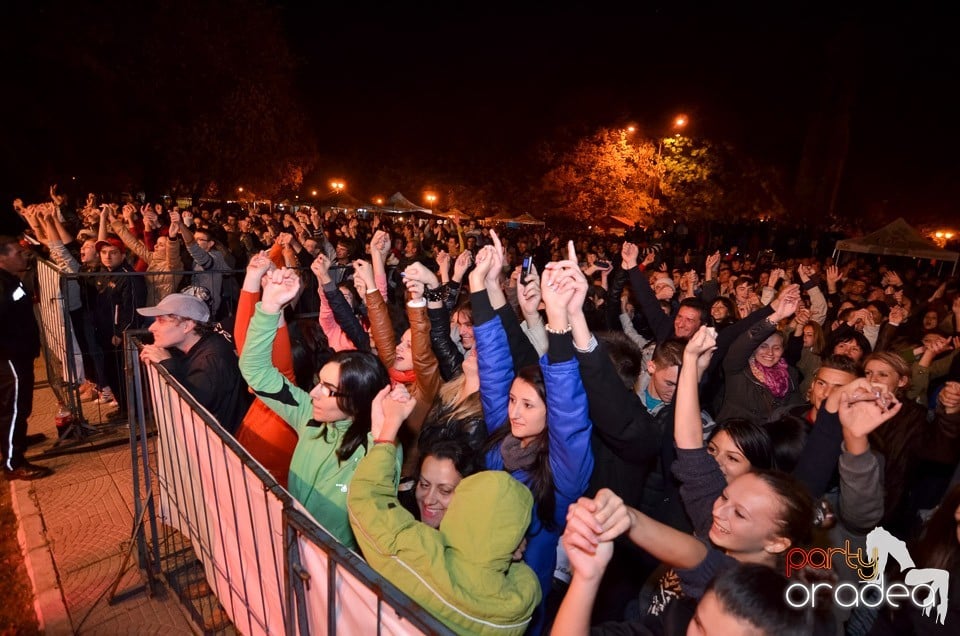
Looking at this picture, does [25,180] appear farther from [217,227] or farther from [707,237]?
[707,237]

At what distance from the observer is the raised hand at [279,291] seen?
112 inches

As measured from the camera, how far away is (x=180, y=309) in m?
3.63

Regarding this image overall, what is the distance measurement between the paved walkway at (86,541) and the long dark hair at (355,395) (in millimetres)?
1751

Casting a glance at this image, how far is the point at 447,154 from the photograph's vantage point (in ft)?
130

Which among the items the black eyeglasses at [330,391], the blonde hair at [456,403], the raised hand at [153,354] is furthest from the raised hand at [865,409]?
the raised hand at [153,354]

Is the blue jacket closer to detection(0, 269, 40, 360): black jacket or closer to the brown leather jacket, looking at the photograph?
the brown leather jacket

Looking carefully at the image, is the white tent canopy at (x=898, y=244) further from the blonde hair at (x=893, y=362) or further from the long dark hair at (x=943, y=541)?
the long dark hair at (x=943, y=541)

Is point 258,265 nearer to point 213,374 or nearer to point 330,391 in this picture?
point 213,374

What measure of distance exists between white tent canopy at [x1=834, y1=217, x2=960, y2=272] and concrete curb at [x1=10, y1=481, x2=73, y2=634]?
20.6 metres

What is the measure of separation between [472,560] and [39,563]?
3863 mm

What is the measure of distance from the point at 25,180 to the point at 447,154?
26.6 m

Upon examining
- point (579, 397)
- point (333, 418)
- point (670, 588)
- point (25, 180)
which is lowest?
point (670, 588)

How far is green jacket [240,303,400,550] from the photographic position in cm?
265

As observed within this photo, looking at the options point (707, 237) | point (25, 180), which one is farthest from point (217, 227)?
point (707, 237)
